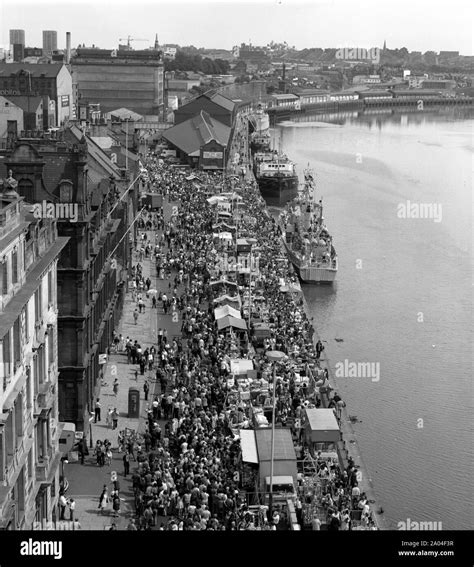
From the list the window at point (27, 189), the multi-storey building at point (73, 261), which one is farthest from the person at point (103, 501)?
the window at point (27, 189)

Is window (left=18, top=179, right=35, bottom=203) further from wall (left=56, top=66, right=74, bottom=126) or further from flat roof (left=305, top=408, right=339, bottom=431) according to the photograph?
wall (left=56, top=66, right=74, bottom=126)

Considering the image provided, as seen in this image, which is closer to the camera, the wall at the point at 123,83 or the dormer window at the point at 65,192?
the dormer window at the point at 65,192

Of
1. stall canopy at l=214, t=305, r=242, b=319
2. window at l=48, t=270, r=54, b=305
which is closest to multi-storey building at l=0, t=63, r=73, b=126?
stall canopy at l=214, t=305, r=242, b=319

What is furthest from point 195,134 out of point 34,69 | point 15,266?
point 15,266

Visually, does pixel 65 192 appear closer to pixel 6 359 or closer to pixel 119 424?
pixel 119 424

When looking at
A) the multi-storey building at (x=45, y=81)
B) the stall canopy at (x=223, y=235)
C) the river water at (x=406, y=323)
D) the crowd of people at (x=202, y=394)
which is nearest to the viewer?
the crowd of people at (x=202, y=394)

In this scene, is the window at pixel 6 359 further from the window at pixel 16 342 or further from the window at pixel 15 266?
the window at pixel 15 266
